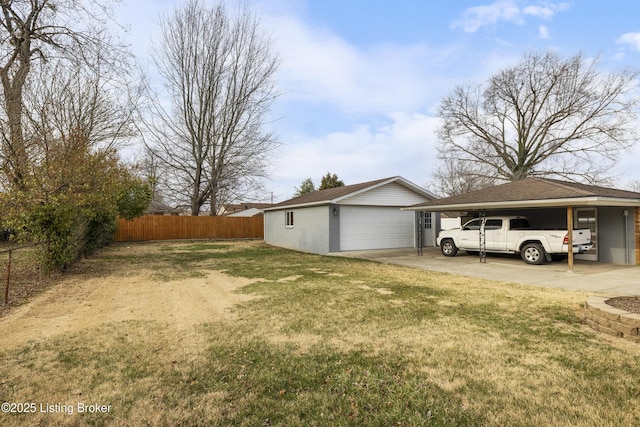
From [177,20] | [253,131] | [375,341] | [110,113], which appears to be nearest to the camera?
[375,341]

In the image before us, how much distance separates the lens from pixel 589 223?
39.3 ft

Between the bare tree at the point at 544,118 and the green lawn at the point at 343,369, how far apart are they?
22.5 metres

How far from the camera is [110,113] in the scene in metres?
12.7

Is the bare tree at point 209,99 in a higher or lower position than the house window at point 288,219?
higher

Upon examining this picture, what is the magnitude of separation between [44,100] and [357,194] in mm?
11589

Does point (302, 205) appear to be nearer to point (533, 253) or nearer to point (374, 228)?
point (374, 228)

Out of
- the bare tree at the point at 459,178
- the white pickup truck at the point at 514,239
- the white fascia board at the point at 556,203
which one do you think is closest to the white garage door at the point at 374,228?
the white pickup truck at the point at 514,239

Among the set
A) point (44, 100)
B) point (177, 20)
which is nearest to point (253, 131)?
point (177, 20)

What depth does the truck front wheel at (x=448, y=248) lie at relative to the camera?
13.7m

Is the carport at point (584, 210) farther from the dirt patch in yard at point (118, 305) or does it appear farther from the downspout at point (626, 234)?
the dirt patch in yard at point (118, 305)

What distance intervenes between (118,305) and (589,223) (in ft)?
48.1

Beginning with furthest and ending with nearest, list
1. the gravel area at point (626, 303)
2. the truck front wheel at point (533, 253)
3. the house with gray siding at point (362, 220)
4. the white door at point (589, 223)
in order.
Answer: the house with gray siding at point (362, 220) → the white door at point (589, 223) → the truck front wheel at point (533, 253) → the gravel area at point (626, 303)

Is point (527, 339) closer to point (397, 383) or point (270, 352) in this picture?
point (397, 383)

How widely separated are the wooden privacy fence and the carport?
56.1 feet
